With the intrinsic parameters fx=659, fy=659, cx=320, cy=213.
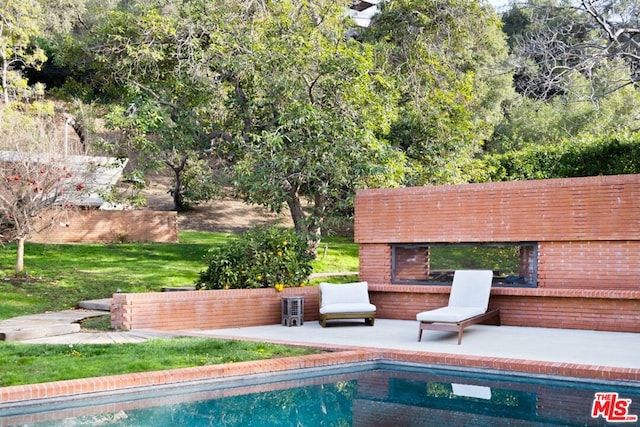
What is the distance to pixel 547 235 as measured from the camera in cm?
1243

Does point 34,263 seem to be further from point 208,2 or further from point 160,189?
point 160,189

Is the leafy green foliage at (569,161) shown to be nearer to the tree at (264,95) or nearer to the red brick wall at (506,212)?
the tree at (264,95)

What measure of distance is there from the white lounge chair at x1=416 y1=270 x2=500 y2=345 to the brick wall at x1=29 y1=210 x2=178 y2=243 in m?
15.8

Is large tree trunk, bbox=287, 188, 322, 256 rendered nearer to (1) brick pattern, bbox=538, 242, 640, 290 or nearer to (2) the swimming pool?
(1) brick pattern, bbox=538, 242, 640, 290

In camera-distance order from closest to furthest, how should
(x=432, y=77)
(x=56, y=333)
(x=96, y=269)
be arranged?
(x=56, y=333), (x=96, y=269), (x=432, y=77)

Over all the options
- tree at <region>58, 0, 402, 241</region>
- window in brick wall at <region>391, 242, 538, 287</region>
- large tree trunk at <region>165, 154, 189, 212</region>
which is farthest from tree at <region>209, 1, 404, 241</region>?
large tree trunk at <region>165, 154, 189, 212</region>

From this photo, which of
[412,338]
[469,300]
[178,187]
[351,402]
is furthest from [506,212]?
[178,187]

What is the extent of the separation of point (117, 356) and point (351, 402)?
3358mm

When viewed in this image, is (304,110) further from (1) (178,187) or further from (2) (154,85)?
(1) (178,187)

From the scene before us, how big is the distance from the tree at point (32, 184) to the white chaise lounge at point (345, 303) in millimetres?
7862

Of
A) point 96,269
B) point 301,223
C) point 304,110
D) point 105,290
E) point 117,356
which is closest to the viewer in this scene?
point 117,356

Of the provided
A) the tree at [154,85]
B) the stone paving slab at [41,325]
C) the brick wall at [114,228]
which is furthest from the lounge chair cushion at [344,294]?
Answer: the brick wall at [114,228]

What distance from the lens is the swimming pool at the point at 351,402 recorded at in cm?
655

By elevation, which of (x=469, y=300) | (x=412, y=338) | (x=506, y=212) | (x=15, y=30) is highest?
(x=15, y=30)
